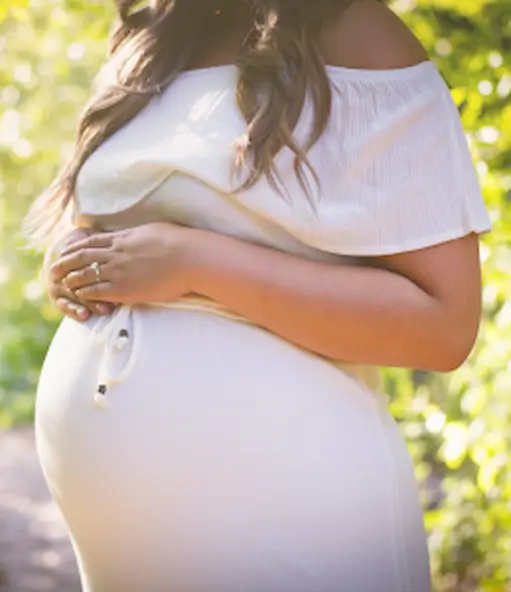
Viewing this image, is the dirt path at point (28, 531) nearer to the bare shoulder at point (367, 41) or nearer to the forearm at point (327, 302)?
the forearm at point (327, 302)

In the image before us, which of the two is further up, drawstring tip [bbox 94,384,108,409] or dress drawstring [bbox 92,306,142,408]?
dress drawstring [bbox 92,306,142,408]

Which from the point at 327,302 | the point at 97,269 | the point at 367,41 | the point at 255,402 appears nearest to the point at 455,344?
the point at 327,302

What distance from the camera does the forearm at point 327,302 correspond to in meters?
1.85

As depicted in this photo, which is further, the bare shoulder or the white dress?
the bare shoulder

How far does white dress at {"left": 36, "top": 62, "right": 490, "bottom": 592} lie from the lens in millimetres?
1800

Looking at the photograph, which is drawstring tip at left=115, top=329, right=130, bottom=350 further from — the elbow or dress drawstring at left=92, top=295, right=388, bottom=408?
the elbow

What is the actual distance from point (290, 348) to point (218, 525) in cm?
32

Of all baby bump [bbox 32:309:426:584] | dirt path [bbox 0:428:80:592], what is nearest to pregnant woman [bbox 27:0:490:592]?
baby bump [bbox 32:309:426:584]

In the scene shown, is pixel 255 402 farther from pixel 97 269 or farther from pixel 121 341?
pixel 97 269

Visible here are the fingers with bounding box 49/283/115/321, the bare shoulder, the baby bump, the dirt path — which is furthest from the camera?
the dirt path

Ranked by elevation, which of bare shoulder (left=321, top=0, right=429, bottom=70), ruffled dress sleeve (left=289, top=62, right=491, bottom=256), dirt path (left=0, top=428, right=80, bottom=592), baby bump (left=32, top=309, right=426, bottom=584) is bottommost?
dirt path (left=0, top=428, right=80, bottom=592)

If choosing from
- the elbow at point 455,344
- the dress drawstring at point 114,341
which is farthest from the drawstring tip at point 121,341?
the elbow at point 455,344

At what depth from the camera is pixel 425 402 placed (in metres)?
3.51

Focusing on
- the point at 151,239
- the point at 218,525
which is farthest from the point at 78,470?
the point at 151,239
